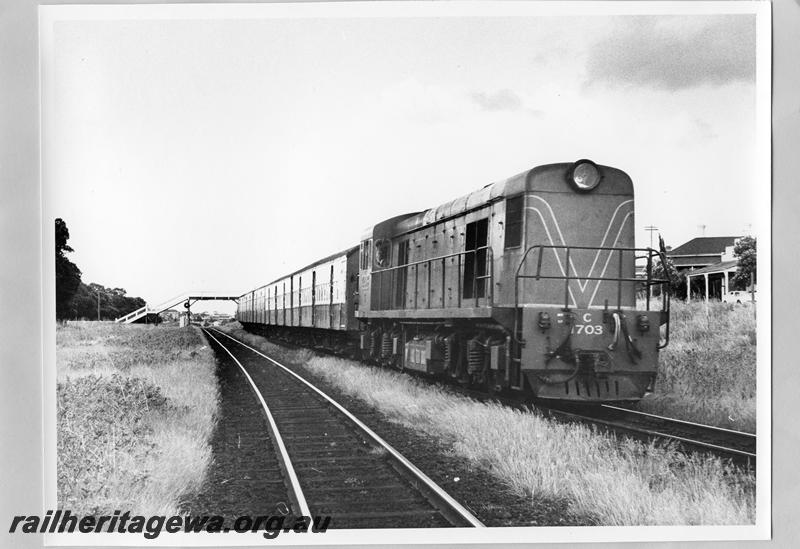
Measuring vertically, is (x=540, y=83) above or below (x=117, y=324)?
above

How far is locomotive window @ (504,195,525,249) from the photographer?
291 inches

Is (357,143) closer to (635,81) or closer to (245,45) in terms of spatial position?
(245,45)

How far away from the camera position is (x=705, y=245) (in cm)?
659

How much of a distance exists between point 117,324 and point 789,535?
21.4ft

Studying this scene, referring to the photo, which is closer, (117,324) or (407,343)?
(117,324)

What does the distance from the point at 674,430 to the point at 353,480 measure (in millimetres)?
3092

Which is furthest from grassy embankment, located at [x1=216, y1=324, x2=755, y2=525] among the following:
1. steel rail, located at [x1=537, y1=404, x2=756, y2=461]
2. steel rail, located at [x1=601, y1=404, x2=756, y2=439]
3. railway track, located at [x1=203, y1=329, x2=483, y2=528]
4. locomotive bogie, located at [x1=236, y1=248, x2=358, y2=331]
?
locomotive bogie, located at [x1=236, y1=248, x2=358, y2=331]

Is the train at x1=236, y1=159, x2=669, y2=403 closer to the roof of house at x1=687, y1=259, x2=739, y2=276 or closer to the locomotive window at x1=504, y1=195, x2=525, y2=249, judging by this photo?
the locomotive window at x1=504, y1=195, x2=525, y2=249

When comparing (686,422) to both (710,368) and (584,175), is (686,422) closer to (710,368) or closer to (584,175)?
(710,368)

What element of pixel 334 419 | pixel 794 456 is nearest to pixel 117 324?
pixel 334 419

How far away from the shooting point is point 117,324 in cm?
689

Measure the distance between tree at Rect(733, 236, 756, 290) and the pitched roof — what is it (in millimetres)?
85

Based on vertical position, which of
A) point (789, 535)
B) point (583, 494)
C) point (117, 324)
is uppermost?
point (117, 324)

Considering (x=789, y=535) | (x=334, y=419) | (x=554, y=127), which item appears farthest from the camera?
(x=334, y=419)
